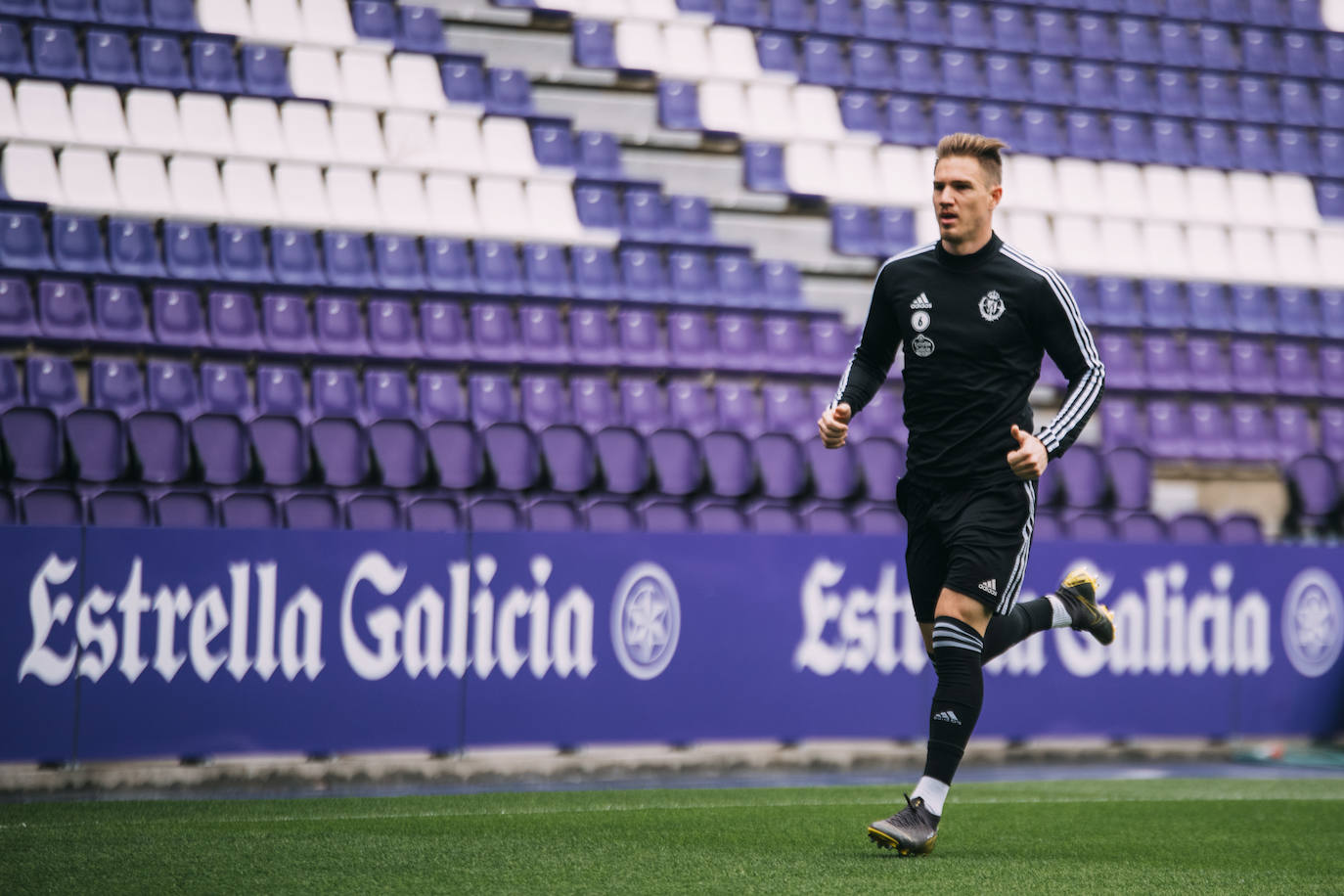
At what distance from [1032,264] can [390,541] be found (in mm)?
3054

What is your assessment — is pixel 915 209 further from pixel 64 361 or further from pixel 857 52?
pixel 64 361

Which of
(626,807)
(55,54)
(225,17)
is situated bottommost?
(626,807)

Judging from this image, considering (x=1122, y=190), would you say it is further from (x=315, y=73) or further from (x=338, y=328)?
(x=338, y=328)

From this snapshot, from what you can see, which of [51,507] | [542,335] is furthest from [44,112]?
[51,507]

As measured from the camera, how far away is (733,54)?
42.2 feet

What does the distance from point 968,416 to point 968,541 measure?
1.13ft

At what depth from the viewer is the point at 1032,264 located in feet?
12.8

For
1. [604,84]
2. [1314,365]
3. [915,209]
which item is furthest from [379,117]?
[1314,365]

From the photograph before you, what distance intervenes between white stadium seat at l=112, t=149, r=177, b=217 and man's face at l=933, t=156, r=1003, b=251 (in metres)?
7.46

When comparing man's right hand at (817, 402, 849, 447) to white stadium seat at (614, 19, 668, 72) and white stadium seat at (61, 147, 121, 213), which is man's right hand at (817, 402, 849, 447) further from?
white stadium seat at (614, 19, 668, 72)

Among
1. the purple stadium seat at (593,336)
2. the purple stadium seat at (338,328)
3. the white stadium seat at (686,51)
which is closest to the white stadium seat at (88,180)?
the purple stadium seat at (338,328)

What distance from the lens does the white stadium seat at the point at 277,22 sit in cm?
1137

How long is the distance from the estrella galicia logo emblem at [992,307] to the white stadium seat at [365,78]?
834cm

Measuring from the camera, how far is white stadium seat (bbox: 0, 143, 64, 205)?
9.70 meters
